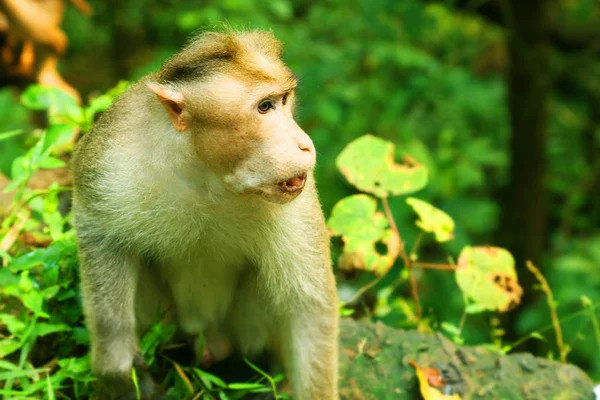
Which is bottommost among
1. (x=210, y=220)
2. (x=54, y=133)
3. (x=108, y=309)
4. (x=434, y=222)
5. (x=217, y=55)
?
(x=434, y=222)

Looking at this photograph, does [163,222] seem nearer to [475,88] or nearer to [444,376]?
[444,376]

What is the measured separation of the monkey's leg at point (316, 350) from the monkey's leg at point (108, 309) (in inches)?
28.7

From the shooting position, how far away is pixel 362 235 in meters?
4.15

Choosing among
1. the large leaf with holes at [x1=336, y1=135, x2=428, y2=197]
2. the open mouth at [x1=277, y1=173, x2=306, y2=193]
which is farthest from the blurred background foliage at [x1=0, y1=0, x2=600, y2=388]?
the open mouth at [x1=277, y1=173, x2=306, y2=193]

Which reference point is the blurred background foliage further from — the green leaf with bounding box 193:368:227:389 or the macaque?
the green leaf with bounding box 193:368:227:389

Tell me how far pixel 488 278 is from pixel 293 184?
1.76m

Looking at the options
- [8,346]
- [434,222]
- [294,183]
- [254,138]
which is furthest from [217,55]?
[434,222]

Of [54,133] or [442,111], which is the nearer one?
[54,133]

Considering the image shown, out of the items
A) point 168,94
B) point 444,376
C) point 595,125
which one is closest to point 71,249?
point 168,94

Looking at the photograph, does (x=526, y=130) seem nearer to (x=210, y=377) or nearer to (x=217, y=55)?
(x=210, y=377)

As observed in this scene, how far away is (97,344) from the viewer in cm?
322

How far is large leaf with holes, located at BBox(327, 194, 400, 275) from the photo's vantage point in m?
4.09

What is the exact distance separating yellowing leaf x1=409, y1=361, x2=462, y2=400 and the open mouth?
134cm

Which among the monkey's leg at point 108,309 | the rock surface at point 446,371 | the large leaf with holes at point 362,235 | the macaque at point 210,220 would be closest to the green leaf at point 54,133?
the macaque at point 210,220
